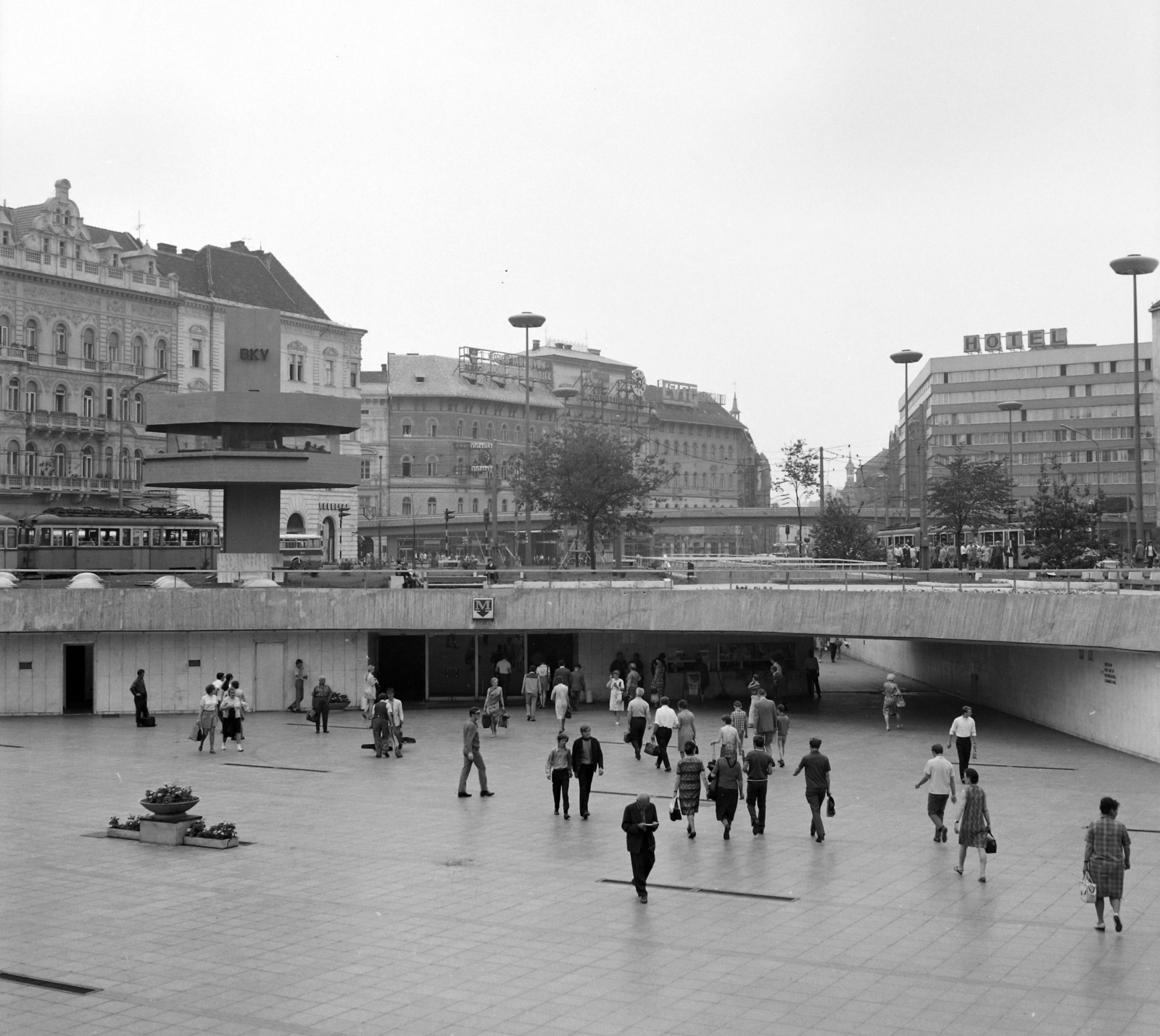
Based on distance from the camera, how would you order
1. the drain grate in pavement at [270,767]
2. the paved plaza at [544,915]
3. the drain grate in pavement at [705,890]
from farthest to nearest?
the drain grate in pavement at [270,767], the drain grate in pavement at [705,890], the paved plaza at [544,915]

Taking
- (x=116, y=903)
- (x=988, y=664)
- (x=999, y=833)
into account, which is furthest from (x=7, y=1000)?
(x=988, y=664)

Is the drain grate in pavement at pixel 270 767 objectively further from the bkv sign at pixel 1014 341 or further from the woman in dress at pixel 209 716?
the bkv sign at pixel 1014 341

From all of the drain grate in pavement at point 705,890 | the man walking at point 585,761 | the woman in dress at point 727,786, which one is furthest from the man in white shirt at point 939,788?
the man walking at point 585,761

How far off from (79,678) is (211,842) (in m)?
18.6

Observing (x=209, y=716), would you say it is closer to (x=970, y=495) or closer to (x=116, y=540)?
(x=116, y=540)

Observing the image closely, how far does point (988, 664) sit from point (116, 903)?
86.5 feet

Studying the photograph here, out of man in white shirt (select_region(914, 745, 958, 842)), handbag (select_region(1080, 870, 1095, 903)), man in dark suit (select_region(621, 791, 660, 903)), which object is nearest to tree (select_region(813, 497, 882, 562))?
man in white shirt (select_region(914, 745, 958, 842))

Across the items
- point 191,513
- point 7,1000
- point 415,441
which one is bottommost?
point 7,1000

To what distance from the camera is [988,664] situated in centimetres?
3719

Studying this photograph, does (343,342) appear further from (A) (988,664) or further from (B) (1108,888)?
(B) (1108,888)

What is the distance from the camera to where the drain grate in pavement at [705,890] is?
16266 mm

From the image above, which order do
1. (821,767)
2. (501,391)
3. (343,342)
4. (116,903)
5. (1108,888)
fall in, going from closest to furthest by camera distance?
1. (1108,888)
2. (116,903)
3. (821,767)
4. (343,342)
5. (501,391)

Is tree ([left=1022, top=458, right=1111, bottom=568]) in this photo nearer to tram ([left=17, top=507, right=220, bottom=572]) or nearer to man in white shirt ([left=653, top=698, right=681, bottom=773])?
man in white shirt ([left=653, top=698, right=681, bottom=773])

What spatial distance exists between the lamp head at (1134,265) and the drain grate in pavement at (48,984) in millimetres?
33138
